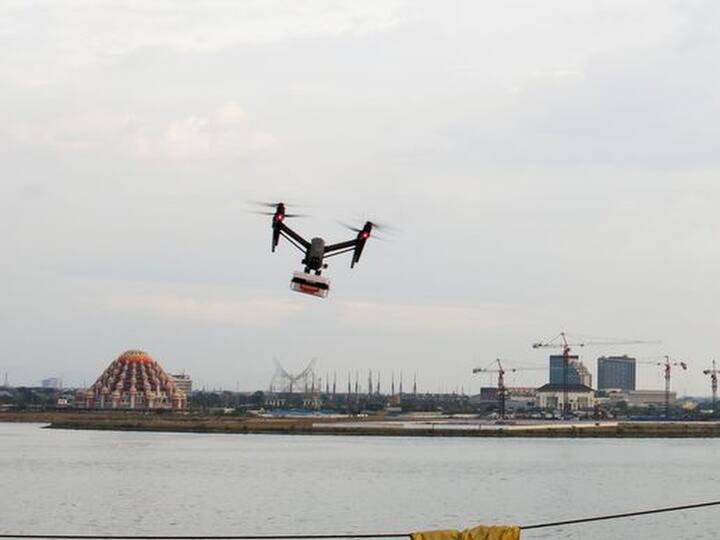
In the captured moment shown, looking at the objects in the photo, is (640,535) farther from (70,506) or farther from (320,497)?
(70,506)

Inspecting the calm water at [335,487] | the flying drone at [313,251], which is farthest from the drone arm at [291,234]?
the calm water at [335,487]

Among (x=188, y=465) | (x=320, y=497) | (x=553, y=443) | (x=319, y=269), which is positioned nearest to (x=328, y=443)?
(x=553, y=443)

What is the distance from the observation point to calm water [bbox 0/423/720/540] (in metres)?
68.5

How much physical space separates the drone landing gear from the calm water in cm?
3434

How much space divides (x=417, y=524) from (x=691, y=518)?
15466 millimetres

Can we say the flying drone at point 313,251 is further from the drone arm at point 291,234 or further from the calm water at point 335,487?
the calm water at point 335,487

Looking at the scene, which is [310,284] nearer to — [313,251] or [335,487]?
[313,251]

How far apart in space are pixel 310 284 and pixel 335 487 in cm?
6245

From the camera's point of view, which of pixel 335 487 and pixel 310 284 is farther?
pixel 335 487

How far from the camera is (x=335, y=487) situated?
92.8 metres

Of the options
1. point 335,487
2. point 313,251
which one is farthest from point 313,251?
point 335,487

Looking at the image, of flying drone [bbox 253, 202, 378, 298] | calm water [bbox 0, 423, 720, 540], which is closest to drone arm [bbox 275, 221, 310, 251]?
flying drone [bbox 253, 202, 378, 298]

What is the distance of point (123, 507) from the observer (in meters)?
77.1

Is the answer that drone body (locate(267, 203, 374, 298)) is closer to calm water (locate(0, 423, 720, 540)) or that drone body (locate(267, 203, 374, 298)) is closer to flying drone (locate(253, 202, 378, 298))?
flying drone (locate(253, 202, 378, 298))
